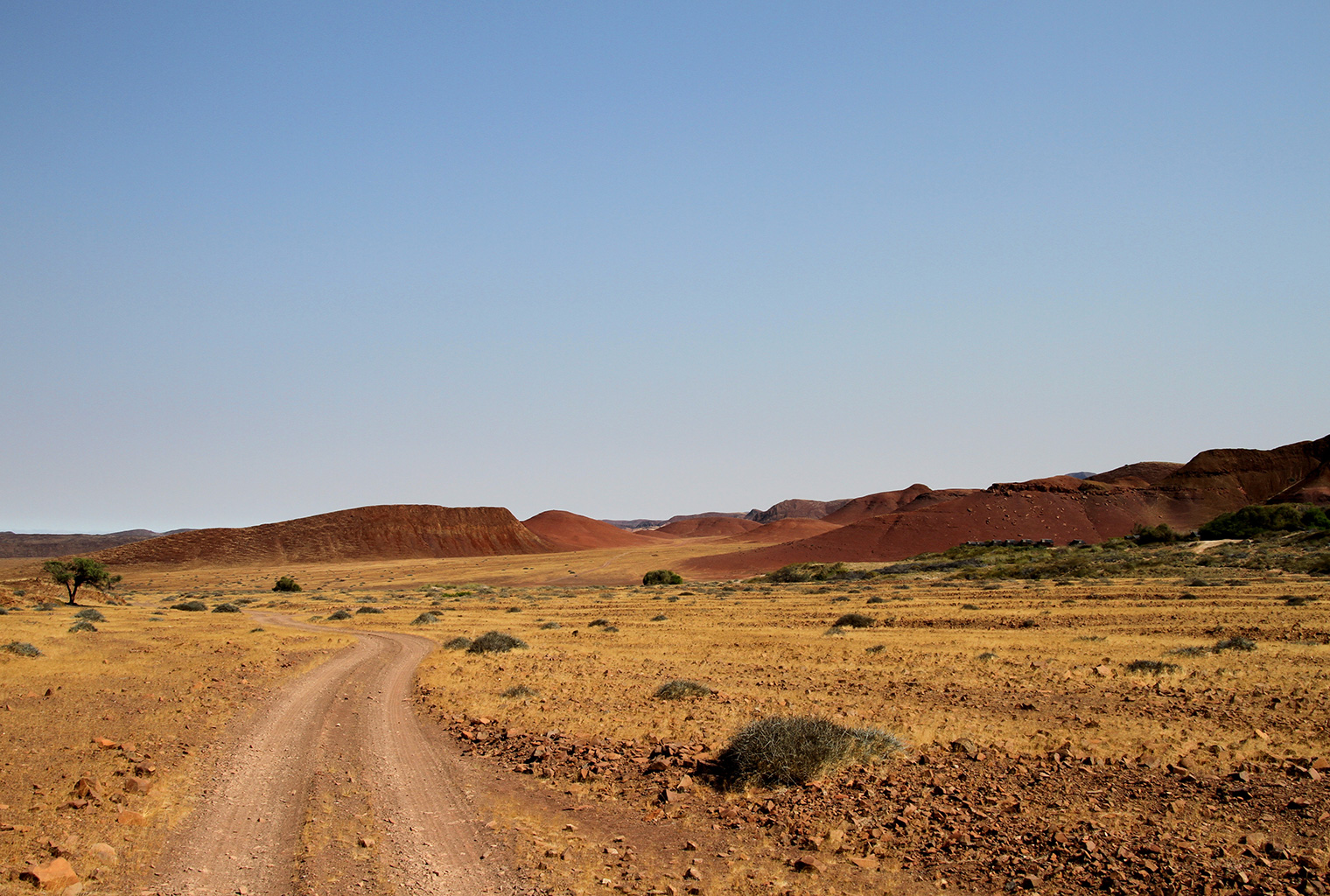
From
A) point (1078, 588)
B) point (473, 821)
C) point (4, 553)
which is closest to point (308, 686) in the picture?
point (473, 821)

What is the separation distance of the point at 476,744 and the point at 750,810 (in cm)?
459

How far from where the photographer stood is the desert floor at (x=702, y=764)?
21.5 ft

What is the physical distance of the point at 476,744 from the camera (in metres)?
11.0

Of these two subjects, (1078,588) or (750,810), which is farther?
(1078,588)

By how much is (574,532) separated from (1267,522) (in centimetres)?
14243

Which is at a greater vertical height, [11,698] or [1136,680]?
[11,698]

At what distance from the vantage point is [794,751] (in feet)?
29.0

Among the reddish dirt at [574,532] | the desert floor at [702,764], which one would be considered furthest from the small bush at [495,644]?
the reddish dirt at [574,532]

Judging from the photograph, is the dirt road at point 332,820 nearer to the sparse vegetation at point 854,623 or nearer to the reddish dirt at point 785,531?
the sparse vegetation at point 854,623

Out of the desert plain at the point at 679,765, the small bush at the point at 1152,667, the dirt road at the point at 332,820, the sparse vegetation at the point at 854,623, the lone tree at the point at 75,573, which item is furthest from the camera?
the lone tree at the point at 75,573

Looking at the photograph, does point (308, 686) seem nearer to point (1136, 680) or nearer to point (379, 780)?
point (379, 780)

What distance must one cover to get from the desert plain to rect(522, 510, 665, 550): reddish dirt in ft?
488

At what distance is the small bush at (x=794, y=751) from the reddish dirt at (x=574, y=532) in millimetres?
157642

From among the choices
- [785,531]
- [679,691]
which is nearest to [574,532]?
[785,531]
